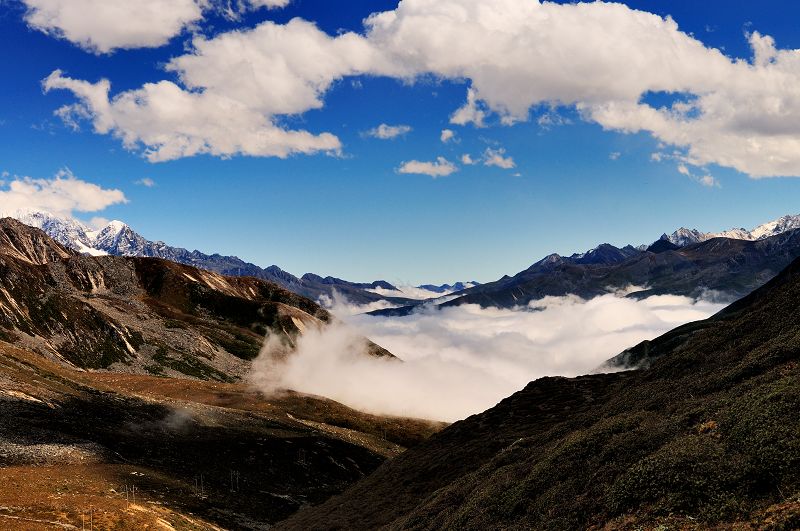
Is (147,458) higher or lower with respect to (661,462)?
lower

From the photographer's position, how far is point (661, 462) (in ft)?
96.7

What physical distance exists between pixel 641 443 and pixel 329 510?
150ft

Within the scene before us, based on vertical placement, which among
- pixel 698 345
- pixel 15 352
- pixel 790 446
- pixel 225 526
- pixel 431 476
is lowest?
pixel 225 526

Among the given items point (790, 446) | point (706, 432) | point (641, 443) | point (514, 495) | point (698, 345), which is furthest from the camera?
point (698, 345)

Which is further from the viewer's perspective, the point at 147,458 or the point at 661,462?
the point at 147,458

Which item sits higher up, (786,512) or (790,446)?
(790,446)

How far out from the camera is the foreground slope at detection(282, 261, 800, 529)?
25.2 m

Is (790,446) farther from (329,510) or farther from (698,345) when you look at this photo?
(329,510)

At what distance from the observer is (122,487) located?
215ft

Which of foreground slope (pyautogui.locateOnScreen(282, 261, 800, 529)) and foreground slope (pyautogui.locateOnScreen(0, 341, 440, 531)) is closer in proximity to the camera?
foreground slope (pyautogui.locateOnScreen(282, 261, 800, 529))

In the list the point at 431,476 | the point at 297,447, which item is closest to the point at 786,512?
the point at 431,476

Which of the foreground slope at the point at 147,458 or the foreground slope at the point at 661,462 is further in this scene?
the foreground slope at the point at 147,458

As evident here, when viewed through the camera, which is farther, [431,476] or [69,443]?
[69,443]

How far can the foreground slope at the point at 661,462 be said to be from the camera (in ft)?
82.5
